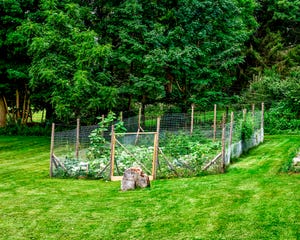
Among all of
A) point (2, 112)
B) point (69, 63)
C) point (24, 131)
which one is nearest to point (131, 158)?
point (69, 63)

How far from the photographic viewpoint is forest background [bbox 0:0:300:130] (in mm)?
20109

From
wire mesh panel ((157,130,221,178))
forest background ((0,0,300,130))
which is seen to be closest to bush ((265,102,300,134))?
forest background ((0,0,300,130))

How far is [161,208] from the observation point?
853cm

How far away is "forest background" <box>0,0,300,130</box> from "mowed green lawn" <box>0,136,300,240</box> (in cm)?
869

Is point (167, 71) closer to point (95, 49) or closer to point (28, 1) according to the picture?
point (95, 49)

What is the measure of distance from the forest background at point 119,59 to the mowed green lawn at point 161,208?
8691mm

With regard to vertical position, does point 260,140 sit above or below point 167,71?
below

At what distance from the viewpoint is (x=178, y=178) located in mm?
11609

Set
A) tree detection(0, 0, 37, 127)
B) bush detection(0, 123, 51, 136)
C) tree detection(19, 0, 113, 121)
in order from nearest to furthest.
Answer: tree detection(19, 0, 113, 121) → tree detection(0, 0, 37, 127) → bush detection(0, 123, 51, 136)

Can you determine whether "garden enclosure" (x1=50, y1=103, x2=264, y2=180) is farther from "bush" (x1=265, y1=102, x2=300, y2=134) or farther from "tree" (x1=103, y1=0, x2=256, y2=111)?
"bush" (x1=265, y1=102, x2=300, y2=134)

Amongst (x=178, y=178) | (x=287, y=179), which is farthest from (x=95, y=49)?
(x=287, y=179)

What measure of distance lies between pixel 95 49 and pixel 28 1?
7361mm

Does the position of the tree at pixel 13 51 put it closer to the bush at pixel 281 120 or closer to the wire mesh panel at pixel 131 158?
the wire mesh panel at pixel 131 158

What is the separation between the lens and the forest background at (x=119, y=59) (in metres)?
20.1
